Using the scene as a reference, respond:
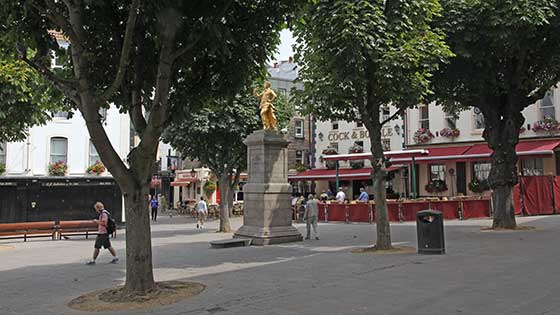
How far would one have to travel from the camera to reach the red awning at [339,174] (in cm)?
3469

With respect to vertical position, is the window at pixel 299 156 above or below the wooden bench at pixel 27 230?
above

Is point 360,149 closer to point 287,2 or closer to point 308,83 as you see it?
point 308,83

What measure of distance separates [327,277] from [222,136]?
42.6 feet

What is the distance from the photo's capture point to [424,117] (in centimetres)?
3428

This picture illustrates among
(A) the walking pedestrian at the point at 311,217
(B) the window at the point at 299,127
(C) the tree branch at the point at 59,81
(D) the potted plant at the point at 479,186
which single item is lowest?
(A) the walking pedestrian at the point at 311,217

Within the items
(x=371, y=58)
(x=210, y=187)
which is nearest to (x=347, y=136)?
(x=210, y=187)

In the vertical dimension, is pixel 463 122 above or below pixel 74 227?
above

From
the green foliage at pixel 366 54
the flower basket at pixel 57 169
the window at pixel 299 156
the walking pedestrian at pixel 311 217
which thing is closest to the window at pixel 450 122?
the window at pixel 299 156

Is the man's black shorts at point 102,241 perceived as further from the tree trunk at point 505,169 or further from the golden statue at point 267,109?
the tree trunk at point 505,169

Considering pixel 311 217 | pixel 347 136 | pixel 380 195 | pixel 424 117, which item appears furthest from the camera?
pixel 347 136

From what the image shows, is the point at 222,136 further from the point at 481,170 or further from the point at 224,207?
the point at 481,170

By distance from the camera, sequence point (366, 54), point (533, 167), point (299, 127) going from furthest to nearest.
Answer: point (299, 127), point (533, 167), point (366, 54)

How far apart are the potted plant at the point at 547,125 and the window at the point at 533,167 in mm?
1740

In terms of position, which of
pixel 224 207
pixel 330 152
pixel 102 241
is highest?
pixel 330 152
